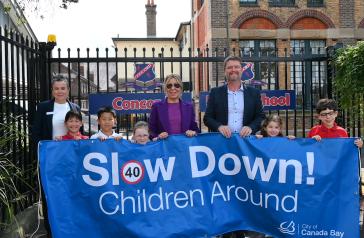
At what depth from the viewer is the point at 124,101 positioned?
297 inches

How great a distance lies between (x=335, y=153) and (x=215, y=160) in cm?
119

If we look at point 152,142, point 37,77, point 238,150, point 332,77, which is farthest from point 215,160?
point 332,77

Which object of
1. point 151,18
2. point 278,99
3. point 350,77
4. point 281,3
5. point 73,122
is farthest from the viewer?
point 151,18

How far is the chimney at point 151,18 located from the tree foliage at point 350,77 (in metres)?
43.1

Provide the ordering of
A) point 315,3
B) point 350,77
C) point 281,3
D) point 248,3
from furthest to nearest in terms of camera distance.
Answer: point 315,3 → point 281,3 → point 248,3 → point 350,77

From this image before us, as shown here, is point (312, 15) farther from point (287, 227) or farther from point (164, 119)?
point (287, 227)

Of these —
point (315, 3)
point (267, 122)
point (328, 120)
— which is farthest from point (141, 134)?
point (315, 3)

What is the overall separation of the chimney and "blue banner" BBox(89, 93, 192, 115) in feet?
140

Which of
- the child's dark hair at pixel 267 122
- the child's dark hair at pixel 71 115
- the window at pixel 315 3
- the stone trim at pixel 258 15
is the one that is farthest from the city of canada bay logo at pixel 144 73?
the window at pixel 315 3

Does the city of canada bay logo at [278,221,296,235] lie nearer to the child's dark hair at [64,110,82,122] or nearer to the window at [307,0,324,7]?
the child's dark hair at [64,110,82,122]

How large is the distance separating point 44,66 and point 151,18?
4462cm

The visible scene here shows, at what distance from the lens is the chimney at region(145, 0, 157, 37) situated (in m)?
48.7

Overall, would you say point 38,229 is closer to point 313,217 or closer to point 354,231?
point 313,217

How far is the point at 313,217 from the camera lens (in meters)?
4.45
